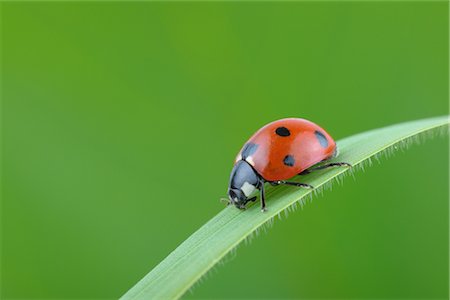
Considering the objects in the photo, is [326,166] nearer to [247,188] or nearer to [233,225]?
[247,188]

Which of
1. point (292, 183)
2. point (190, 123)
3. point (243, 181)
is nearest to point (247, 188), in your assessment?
point (243, 181)

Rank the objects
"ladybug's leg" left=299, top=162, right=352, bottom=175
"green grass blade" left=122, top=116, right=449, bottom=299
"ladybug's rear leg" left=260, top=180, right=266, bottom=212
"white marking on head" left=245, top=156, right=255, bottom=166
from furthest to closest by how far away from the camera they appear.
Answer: "white marking on head" left=245, top=156, right=255, bottom=166 < "ladybug's leg" left=299, top=162, right=352, bottom=175 < "ladybug's rear leg" left=260, top=180, right=266, bottom=212 < "green grass blade" left=122, top=116, right=449, bottom=299

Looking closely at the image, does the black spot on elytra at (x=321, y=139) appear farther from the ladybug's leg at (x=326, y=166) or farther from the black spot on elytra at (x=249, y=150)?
the black spot on elytra at (x=249, y=150)

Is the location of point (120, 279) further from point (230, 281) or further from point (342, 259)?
point (342, 259)

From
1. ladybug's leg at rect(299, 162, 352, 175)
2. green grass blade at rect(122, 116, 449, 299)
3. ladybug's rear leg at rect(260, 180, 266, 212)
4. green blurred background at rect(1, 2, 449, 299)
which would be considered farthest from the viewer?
green blurred background at rect(1, 2, 449, 299)

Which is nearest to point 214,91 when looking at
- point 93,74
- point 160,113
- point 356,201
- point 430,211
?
point 160,113

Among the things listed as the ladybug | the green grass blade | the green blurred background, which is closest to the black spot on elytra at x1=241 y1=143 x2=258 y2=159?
the ladybug

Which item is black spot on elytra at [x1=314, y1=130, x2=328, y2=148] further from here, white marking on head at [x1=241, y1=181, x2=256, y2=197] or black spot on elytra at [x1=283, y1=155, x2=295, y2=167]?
white marking on head at [x1=241, y1=181, x2=256, y2=197]

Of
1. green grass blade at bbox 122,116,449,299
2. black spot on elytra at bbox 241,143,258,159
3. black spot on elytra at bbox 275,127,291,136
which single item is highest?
black spot on elytra at bbox 275,127,291,136
